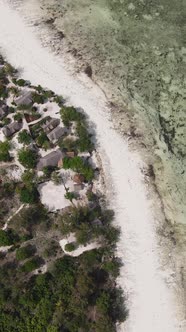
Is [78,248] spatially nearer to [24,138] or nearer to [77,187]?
[77,187]

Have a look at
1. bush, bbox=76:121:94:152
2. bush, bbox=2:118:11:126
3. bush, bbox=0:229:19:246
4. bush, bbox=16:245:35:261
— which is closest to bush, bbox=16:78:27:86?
bush, bbox=2:118:11:126

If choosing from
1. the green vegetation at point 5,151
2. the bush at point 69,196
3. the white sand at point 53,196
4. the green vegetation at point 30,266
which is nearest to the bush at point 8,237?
the green vegetation at point 30,266

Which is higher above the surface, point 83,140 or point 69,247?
point 83,140

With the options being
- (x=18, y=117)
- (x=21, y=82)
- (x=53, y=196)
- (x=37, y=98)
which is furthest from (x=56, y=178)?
(x=21, y=82)

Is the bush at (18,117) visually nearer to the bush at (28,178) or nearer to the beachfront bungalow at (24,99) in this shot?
the beachfront bungalow at (24,99)

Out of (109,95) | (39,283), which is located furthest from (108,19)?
(39,283)
